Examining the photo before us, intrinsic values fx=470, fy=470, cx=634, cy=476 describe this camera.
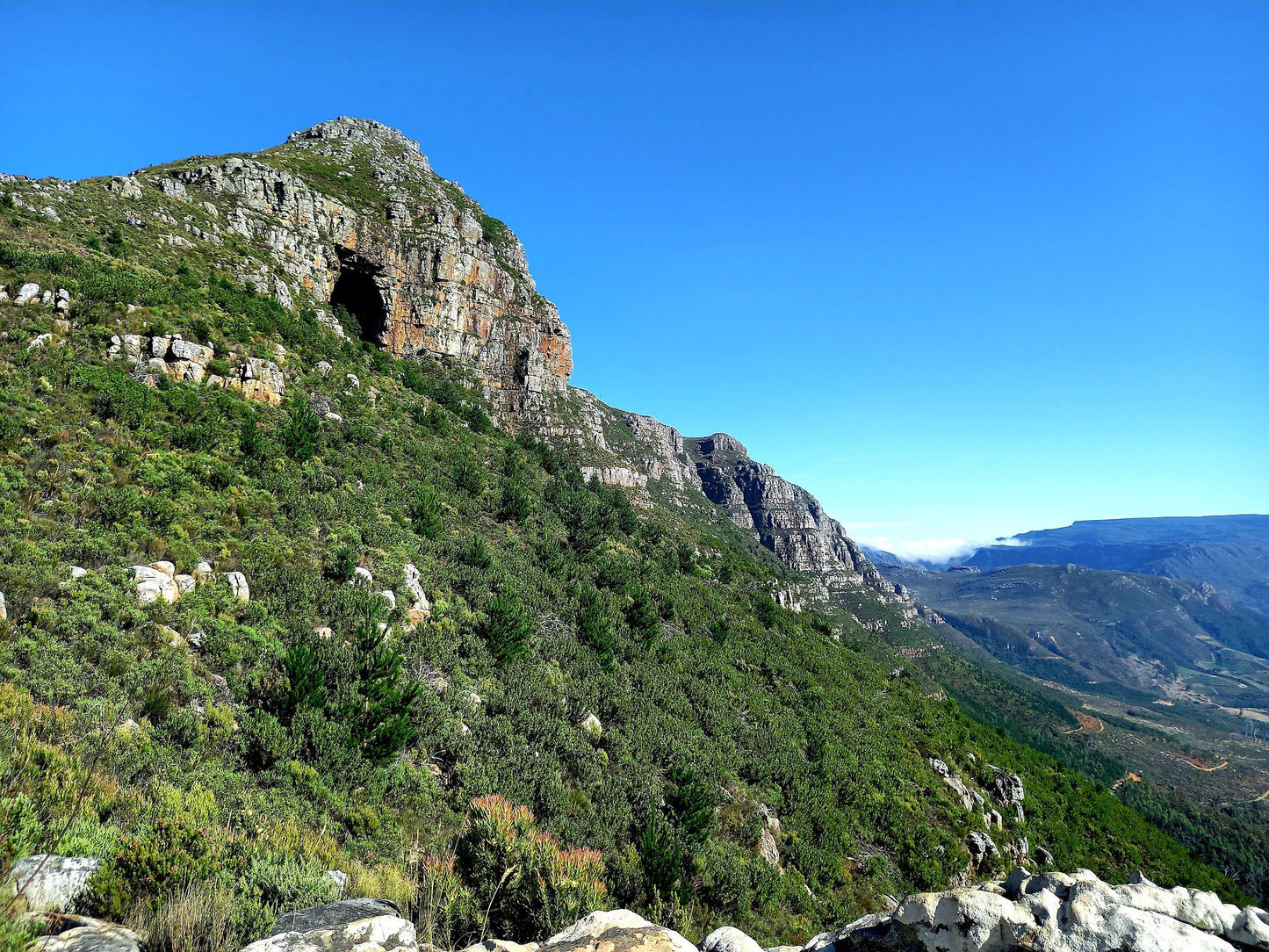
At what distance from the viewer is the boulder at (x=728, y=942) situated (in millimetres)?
5297

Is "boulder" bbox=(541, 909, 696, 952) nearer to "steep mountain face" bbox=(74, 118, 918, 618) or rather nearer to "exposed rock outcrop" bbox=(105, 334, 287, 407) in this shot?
"exposed rock outcrop" bbox=(105, 334, 287, 407)

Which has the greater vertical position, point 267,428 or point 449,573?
point 267,428

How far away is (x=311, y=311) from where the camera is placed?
3206 centimetres

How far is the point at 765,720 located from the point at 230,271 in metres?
38.0

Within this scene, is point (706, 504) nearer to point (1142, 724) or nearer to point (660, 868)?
point (660, 868)

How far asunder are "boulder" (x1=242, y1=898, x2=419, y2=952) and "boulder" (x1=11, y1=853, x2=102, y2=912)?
1551 mm

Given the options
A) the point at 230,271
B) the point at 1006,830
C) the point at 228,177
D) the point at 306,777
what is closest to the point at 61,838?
the point at 306,777

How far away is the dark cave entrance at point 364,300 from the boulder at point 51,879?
2144 inches

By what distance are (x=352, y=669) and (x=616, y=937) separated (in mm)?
8361

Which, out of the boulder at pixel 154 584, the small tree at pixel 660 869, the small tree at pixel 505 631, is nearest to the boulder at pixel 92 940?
the small tree at pixel 660 869

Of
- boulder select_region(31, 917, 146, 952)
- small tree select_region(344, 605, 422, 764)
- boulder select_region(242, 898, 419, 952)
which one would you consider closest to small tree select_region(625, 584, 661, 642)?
small tree select_region(344, 605, 422, 764)

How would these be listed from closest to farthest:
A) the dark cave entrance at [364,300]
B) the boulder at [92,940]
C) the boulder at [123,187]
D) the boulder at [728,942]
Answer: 1. the boulder at [92,940]
2. the boulder at [728,942]
3. the boulder at [123,187]
4. the dark cave entrance at [364,300]

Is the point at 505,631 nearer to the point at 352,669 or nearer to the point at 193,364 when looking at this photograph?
the point at 352,669

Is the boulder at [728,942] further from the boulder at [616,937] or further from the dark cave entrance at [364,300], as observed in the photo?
the dark cave entrance at [364,300]
